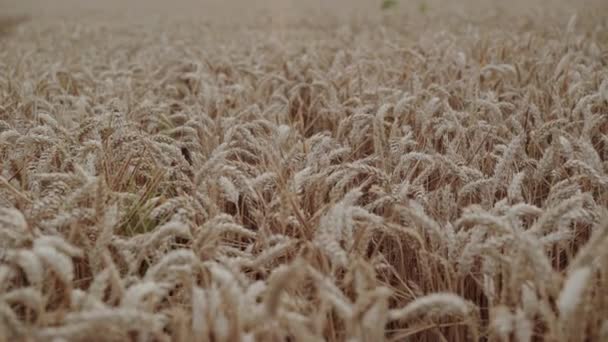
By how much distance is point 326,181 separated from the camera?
154cm

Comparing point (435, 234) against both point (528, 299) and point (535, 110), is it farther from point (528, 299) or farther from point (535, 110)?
point (535, 110)

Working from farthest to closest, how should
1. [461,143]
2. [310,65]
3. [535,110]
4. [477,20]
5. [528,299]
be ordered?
1. [477,20]
2. [310,65]
3. [535,110]
4. [461,143]
5. [528,299]

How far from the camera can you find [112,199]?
1.50 meters

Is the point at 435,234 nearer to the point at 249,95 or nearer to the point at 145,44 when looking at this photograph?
the point at 249,95

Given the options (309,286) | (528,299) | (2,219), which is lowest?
(309,286)

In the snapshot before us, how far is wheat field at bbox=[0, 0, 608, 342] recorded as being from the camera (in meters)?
0.99

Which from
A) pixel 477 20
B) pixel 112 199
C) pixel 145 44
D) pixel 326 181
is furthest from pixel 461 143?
pixel 477 20

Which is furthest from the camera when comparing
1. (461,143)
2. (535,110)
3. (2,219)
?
(535,110)

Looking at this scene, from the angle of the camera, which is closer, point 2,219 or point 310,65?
point 2,219

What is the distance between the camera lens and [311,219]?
142 centimetres

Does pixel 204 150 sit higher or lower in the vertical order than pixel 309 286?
higher

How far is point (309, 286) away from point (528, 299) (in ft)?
1.73

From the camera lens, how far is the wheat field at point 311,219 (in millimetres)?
991

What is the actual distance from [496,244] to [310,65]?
247 cm
